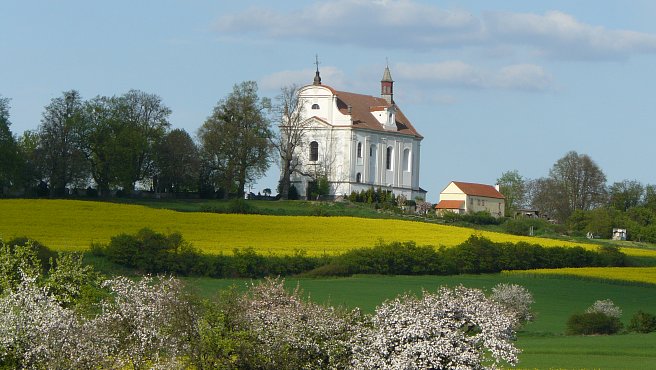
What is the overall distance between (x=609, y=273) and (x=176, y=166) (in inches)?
1685

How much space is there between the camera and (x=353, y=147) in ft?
384

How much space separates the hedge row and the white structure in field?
38.0 meters

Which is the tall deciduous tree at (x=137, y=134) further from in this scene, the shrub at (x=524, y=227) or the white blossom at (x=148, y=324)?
the white blossom at (x=148, y=324)

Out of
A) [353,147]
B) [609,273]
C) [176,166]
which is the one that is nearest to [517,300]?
[609,273]

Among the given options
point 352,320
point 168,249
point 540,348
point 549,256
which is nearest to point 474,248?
point 549,256

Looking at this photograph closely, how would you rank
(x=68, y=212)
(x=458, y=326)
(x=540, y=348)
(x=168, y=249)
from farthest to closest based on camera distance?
(x=68, y=212) → (x=168, y=249) → (x=540, y=348) → (x=458, y=326)

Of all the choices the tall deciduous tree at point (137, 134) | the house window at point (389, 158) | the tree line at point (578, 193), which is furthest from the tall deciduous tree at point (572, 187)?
the tall deciduous tree at point (137, 134)

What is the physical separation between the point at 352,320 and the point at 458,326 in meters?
2.28

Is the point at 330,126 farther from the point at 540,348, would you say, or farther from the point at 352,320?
the point at 352,320

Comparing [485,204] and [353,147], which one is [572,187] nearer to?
[485,204]

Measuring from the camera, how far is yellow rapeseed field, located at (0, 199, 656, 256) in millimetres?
66312

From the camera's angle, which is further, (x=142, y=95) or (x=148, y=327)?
(x=142, y=95)

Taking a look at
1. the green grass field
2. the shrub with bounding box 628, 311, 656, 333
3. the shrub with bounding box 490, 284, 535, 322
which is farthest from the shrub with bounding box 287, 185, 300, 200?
the shrub with bounding box 628, 311, 656, 333

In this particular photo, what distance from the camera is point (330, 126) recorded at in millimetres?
116875
